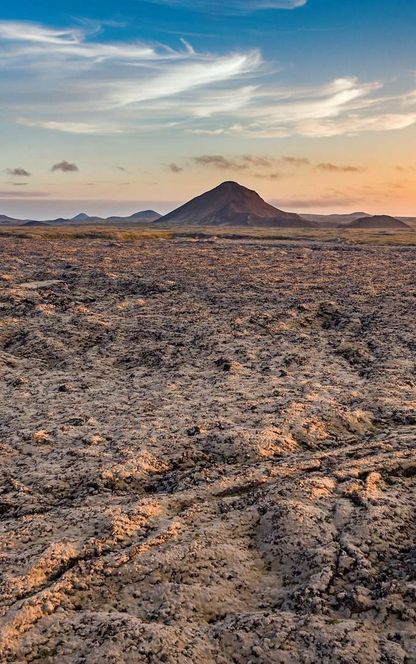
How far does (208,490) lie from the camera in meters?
7.72

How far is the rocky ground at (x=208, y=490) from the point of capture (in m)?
5.15

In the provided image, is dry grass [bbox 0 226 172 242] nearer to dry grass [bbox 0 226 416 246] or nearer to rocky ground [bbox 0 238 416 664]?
dry grass [bbox 0 226 416 246]

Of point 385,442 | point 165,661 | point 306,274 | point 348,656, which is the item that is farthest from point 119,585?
point 306,274

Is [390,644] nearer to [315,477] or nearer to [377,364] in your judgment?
[315,477]

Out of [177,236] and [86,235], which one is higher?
[86,235]

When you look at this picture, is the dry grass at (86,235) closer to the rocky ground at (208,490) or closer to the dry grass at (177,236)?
the dry grass at (177,236)

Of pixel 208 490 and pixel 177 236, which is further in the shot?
pixel 177 236

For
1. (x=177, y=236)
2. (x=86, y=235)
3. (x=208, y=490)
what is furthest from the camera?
(x=177, y=236)

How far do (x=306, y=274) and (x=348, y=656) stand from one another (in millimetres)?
23911

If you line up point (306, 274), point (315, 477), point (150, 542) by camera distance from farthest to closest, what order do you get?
point (306, 274)
point (315, 477)
point (150, 542)

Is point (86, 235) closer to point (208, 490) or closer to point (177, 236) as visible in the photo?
point (177, 236)

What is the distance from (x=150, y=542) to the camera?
252 inches

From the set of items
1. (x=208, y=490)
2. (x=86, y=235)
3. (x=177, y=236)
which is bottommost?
(x=177, y=236)

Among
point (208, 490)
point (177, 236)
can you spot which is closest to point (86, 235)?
point (177, 236)
